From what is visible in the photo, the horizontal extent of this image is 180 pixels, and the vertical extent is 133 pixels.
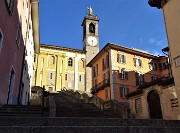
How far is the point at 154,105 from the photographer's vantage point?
58.5 feet

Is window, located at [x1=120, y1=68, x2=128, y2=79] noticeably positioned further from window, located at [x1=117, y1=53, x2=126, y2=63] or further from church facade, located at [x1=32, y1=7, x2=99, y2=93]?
church facade, located at [x1=32, y1=7, x2=99, y2=93]

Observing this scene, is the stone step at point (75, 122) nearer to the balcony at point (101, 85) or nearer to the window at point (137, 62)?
the balcony at point (101, 85)

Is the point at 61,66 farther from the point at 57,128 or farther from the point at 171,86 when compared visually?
the point at 57,128

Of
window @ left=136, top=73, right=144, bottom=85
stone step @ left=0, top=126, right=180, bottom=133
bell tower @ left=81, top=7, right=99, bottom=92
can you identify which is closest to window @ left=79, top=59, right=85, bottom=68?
bell tower @ left=81, top=7, right=99, bottom=92

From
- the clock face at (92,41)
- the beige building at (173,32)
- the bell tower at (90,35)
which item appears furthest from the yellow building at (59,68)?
the beige building at (173,32)

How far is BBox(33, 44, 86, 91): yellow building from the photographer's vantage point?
145 feet

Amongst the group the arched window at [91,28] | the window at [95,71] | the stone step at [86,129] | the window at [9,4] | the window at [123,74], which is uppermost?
the arched window at [91,28]

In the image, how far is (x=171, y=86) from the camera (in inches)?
642

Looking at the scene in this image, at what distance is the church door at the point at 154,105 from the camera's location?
56.8 feet

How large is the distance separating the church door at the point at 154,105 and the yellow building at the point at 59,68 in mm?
28121

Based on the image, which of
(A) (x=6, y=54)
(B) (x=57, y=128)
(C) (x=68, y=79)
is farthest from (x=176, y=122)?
(C) (x=68, y=79)

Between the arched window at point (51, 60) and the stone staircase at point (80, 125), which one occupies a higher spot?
the arched window at point (51, 60)

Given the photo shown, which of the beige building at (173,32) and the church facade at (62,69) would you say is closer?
the beige building at (173,32)

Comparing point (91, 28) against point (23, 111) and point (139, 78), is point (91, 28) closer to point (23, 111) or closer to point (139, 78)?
point (139, 78)
